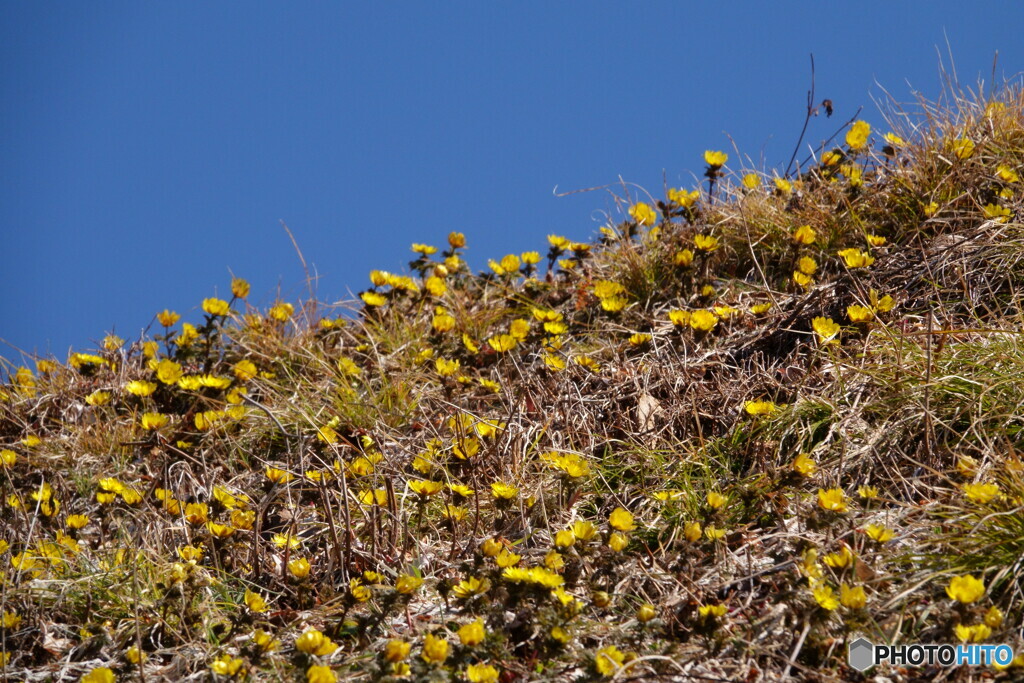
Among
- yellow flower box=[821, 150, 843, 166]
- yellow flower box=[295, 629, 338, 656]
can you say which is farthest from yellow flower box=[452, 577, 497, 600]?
yellow flower box=[821, 150, 843, 166]

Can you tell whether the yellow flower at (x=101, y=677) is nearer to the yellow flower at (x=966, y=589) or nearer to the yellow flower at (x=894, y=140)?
the yellow flower at (x=966, y=589)

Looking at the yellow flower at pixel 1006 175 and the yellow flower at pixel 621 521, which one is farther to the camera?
the yellow flower at pixel 1006 175

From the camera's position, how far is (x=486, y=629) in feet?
8.25

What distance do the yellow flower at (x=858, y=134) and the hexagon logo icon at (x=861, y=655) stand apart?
3.39m

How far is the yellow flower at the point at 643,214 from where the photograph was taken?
509 cm

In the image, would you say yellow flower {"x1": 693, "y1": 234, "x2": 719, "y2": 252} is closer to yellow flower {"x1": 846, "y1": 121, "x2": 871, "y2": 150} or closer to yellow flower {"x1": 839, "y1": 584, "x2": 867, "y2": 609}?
yellow flower {"x1": 846, "y1": 121, "x2": 871, "y2": 150}

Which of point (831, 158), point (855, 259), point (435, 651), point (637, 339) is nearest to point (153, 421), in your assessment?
point (637, 339)

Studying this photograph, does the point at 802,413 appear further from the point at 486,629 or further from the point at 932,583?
the point at 486,629

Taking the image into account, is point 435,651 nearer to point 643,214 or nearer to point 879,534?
point 879,534

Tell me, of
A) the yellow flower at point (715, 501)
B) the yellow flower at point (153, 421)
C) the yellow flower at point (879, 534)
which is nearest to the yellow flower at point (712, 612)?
the yellow flower at point (715, 501)

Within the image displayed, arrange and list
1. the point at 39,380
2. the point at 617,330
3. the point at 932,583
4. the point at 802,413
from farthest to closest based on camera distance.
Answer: the point at 39,380, the point at 617,330, the point at 802,413, the point at 932,583

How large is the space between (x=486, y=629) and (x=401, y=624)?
33 cm

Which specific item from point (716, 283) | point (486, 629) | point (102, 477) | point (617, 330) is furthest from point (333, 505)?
point (716, 283)

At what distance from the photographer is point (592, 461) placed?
340 cm
